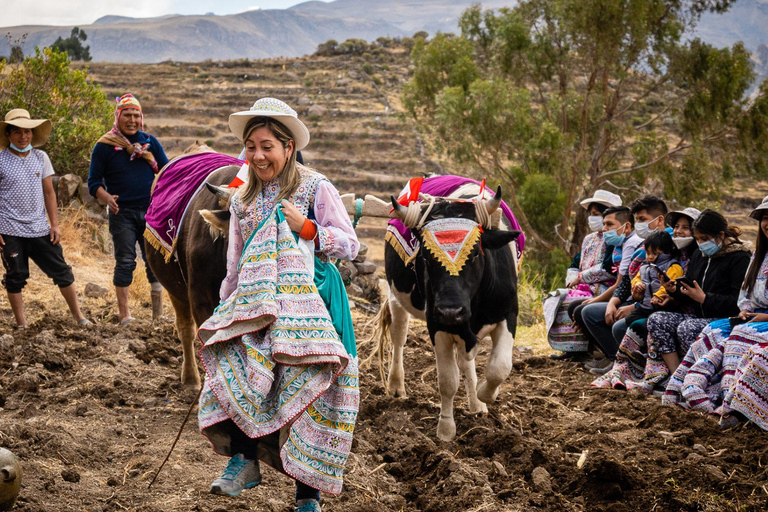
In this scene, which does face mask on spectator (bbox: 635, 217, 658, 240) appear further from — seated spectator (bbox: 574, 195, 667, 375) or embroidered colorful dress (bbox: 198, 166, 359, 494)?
embroidered colorful dress (bbox: 198, 166, 359, 494)

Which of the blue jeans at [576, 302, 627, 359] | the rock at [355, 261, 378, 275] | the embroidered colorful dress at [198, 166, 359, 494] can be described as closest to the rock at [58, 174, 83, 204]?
the rock at [355, 261, 378, 275]

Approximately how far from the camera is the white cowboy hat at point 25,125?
24.3 ft

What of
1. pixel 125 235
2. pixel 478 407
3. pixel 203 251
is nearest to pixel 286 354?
pixel 203 251

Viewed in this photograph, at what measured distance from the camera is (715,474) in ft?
14.9

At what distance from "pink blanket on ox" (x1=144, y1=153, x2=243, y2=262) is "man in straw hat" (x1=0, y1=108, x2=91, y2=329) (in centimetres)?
196

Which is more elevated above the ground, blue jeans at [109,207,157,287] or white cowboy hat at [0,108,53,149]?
white cowboy hat at [0,108,53,149]

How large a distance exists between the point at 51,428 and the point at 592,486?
3.42 meters

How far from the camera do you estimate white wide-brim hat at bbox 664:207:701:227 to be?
263 inches

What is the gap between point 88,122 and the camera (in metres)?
13.8

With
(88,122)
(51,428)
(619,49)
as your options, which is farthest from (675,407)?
(619,49)

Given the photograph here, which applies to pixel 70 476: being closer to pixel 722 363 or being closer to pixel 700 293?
pixel 722 363

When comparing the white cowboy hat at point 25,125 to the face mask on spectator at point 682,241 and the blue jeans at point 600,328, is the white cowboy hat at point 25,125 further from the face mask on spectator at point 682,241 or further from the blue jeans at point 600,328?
the face mask on spectator at point 682,241

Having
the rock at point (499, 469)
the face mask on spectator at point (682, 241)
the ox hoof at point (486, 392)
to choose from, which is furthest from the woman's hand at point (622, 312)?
the rock at point (499, 469)

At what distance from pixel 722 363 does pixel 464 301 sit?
2.36 meters
